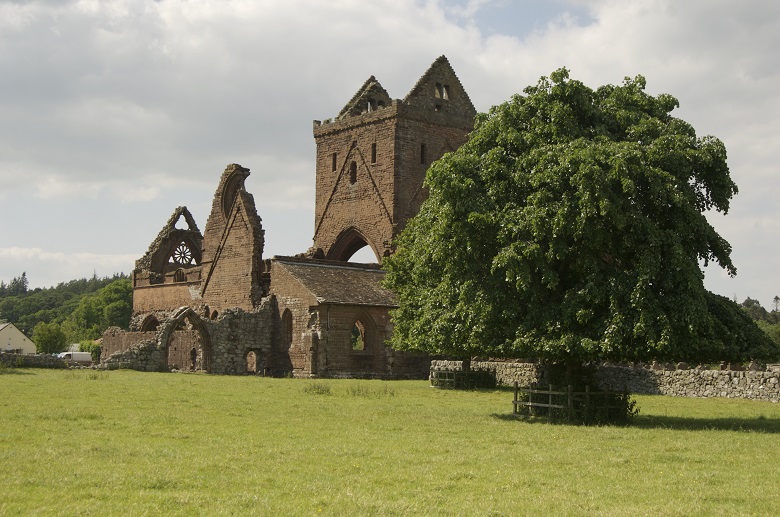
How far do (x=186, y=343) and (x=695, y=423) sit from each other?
30.7m

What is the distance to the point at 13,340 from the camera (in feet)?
343

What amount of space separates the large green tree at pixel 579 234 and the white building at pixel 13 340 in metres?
88.8

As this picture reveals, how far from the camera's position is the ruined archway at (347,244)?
2115 inches

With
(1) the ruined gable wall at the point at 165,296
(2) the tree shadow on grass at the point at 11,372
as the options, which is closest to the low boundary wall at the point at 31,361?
(2) the tree shadow on grass at the point at 11,372

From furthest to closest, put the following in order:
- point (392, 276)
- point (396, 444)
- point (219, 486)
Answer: point (392, 276) → point (396, 444) → point (219, 486)

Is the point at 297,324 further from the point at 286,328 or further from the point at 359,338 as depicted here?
the point at 359,338

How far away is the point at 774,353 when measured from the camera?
1966 cm

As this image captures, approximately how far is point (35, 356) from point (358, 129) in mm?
22139

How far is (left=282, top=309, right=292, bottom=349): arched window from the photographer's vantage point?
1742 inches

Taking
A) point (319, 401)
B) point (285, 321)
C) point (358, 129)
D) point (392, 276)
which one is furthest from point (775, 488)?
point (358, 129)

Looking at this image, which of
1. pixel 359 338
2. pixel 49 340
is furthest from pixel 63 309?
pixel 359 338

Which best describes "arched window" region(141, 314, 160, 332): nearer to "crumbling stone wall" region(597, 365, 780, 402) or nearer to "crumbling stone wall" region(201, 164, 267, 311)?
"crumbling stone wall" region(201, 164, 267, 311)

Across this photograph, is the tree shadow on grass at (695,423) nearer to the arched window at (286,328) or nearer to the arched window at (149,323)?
the arched window at (286,328)

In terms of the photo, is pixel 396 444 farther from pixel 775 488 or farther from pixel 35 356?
pixel 35 356
